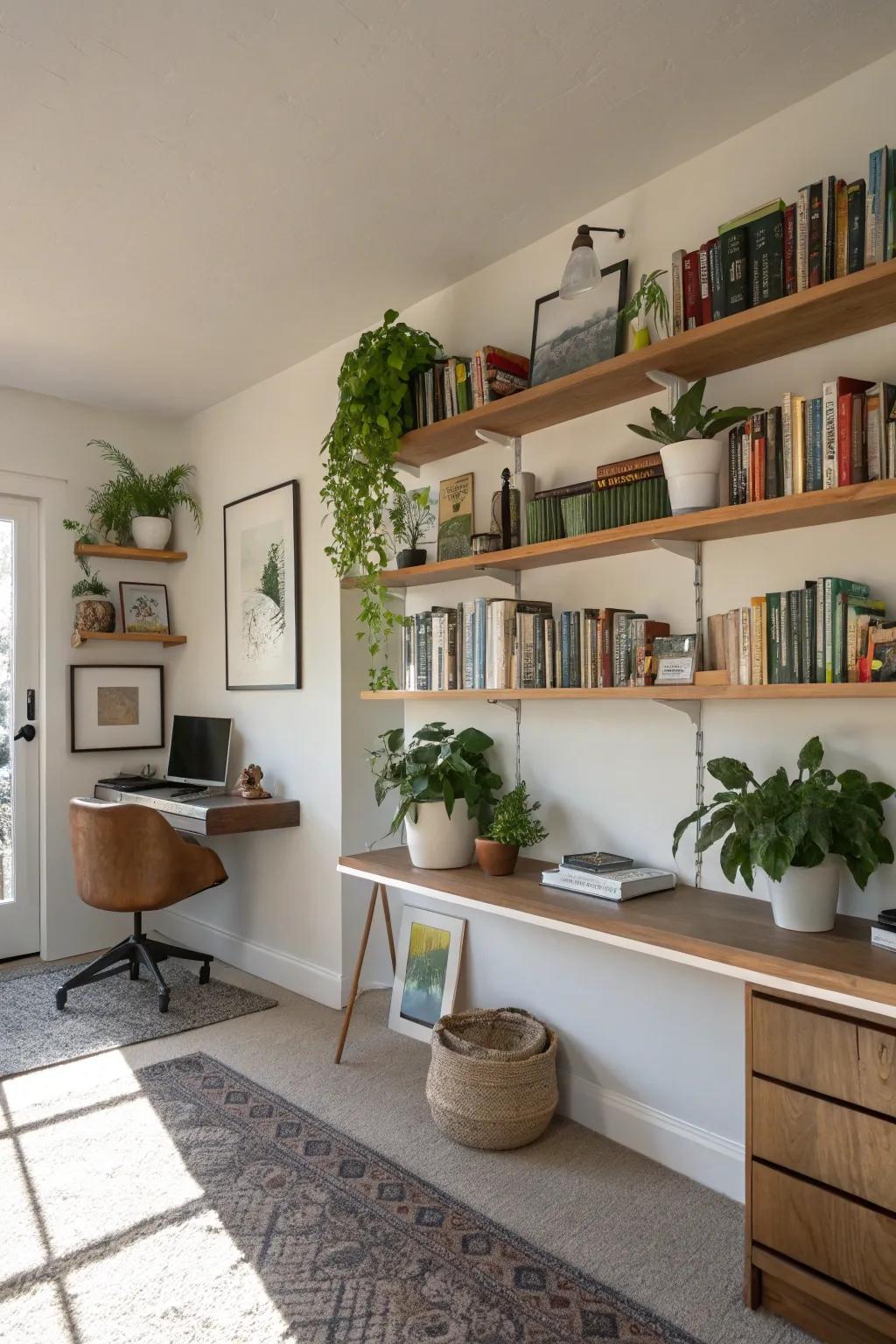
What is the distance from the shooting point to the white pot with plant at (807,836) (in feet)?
5.96

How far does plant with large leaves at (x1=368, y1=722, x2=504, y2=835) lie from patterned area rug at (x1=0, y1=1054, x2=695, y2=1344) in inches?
38.0

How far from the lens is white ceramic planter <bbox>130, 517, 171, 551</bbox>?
440 cm

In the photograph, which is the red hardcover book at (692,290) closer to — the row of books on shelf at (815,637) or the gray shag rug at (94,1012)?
the row of books on shelf at (815,637)

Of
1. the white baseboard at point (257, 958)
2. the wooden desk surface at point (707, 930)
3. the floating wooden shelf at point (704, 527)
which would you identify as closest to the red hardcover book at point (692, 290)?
the floating wooden shelf at point (704, 527)

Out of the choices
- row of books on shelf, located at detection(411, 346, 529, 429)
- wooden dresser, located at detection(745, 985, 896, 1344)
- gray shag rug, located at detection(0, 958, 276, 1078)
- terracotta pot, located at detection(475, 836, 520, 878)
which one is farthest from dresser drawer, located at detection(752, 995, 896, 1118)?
gray shag rug, located at detection(0, 958, 276, 1078)

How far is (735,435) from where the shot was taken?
2.11m

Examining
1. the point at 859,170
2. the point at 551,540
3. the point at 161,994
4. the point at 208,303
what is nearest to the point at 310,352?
the point at 208,303

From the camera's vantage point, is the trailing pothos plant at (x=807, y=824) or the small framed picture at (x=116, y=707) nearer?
the trailing pothos plant at (x=807, y=824)

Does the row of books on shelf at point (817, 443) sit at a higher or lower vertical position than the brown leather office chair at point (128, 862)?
higher

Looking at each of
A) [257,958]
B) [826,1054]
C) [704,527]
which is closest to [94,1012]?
[257,958]

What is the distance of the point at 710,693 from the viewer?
2.08 metres

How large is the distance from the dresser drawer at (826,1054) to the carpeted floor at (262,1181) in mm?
513

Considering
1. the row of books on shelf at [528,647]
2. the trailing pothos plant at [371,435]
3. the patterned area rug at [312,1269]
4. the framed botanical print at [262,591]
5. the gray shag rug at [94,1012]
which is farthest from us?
the framed botanical print at [262,591]

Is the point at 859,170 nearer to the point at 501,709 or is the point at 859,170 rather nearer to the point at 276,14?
the point at 276,14
